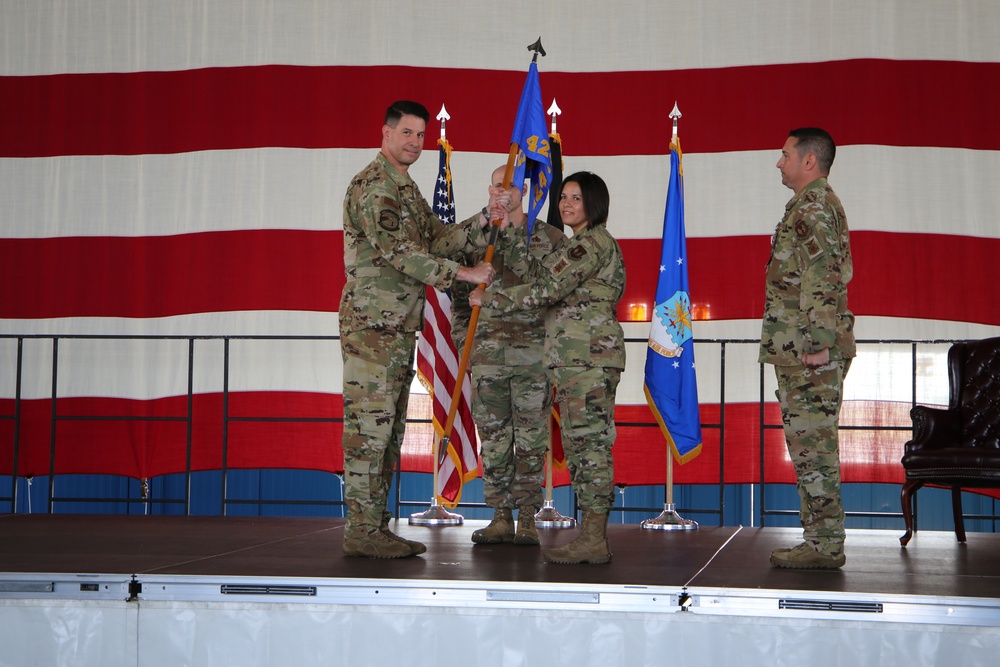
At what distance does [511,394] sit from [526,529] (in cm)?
47

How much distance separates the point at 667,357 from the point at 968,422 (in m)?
1.28

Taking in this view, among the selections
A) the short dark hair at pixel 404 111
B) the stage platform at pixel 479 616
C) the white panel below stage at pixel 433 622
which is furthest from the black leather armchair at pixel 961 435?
the short dark hair at pixel 404 111

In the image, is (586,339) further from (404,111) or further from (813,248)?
(404,111)

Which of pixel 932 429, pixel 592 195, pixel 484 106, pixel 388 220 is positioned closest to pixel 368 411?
pixel 388 220

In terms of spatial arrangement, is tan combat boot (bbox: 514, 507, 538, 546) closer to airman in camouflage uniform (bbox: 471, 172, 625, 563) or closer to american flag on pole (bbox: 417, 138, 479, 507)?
airman in camouflage uniform (bbox: 471, 172, 625, 563)

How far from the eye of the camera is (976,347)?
4480mm

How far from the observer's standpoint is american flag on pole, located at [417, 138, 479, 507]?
4457mm

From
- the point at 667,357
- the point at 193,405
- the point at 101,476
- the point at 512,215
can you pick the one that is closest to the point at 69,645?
the point at 512,215

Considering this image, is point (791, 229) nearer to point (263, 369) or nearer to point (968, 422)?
point (968, 422)

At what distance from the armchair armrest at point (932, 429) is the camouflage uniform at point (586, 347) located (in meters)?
1.67

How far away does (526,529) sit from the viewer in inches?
140

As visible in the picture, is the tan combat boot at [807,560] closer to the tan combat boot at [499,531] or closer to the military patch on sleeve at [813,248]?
the military patch on sleeve at [813,248]

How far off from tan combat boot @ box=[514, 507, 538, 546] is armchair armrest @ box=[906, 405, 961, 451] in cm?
163

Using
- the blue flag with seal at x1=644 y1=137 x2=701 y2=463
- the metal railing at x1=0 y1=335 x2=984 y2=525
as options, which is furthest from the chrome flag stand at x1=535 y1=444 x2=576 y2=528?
the blue flag with seal at x1=644 y1=137 x2=701 y2=463
